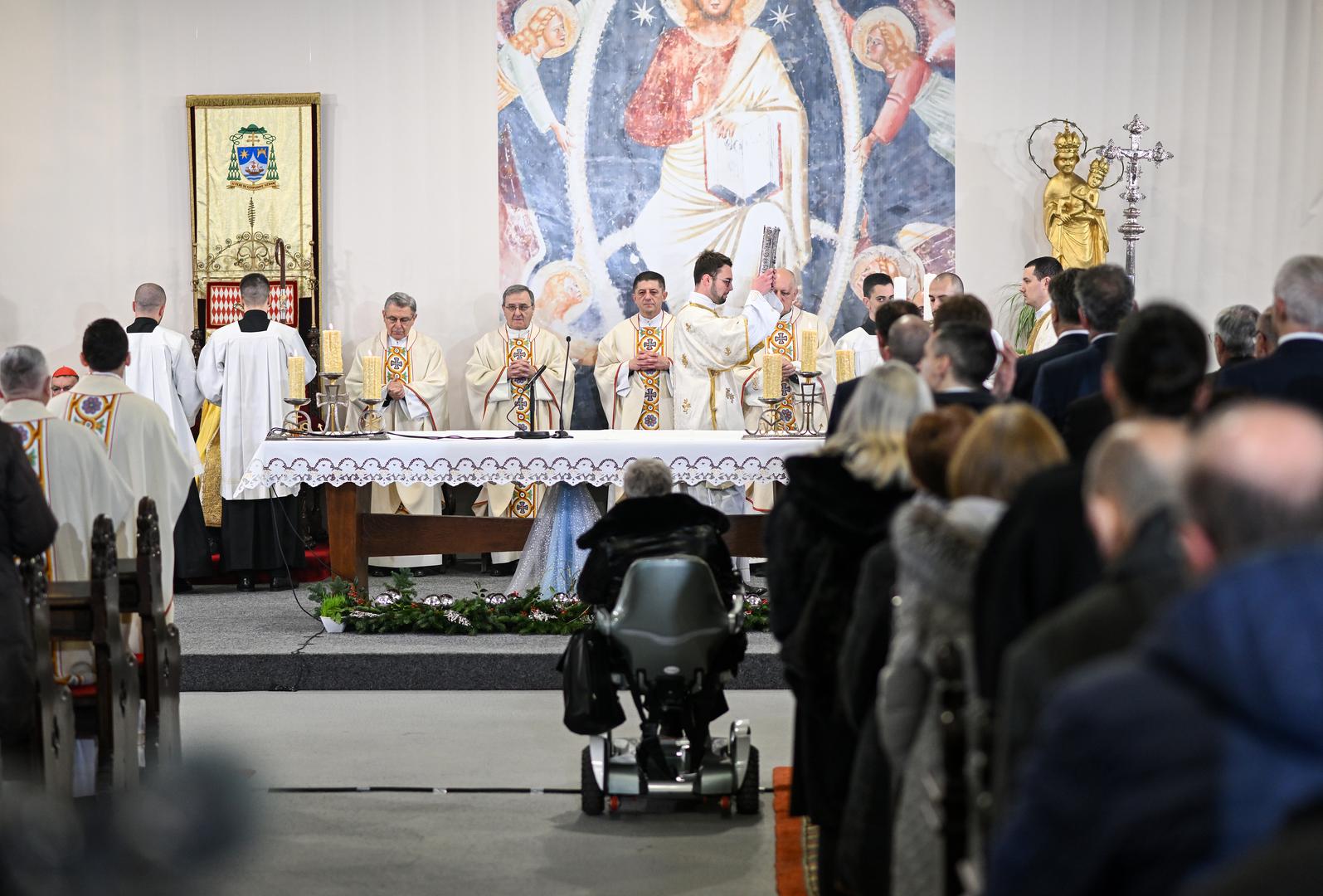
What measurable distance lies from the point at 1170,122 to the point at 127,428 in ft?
27.6

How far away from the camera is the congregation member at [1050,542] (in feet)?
8.31

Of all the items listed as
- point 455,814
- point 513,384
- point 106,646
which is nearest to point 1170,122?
point 513,384

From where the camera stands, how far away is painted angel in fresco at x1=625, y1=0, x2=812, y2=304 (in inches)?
469

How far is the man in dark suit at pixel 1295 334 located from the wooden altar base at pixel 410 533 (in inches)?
163

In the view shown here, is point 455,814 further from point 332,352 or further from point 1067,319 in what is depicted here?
point 332,352

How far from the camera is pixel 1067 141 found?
11188mm

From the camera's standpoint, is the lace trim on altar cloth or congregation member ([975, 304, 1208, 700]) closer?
congregation member ([975, 304, 1208, 700])

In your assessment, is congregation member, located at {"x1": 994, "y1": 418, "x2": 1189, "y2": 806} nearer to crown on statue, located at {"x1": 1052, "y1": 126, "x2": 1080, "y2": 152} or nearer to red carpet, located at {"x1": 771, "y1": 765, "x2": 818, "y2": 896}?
red carpet, located at {"x1": 771, "y1": 765, "x2": 818, "y2": 896}

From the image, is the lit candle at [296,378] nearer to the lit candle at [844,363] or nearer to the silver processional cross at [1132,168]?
the lit candle at [844,363]

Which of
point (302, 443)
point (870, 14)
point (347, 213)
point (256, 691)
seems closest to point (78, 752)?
point (256, 691)

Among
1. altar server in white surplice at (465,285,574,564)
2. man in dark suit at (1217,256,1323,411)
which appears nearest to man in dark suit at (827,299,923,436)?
man in dark suit at (1217,256,1323,411)

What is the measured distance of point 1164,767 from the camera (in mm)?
1573

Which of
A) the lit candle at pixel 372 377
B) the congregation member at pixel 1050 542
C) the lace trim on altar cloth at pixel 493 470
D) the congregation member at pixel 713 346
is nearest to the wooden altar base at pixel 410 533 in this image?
the lace trim on altar cloth at pixel 493 470

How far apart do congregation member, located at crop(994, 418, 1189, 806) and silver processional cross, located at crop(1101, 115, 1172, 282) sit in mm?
9304
